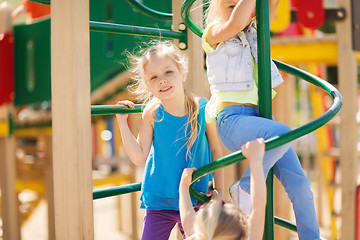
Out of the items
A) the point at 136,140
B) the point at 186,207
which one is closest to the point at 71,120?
the point at 136,140

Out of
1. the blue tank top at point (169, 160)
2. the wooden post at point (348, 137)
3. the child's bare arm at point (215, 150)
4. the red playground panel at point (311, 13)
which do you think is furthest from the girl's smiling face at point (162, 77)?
the red playground panel at point (311, 13)

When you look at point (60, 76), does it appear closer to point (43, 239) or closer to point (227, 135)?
point (227, 135)

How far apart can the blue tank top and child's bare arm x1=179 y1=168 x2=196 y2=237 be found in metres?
0.18

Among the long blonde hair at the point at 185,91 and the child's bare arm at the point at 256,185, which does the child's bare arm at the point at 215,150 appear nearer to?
the long blonde hair at the point at 185,91

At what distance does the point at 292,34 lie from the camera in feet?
17.6

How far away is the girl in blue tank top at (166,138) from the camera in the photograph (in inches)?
74.5

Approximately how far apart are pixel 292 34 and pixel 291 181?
3958mm

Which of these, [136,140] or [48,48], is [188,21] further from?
[48,48]

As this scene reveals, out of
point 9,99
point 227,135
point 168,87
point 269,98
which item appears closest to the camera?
point 269,98

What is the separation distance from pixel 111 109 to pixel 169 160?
32 cm

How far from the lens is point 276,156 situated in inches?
63.8

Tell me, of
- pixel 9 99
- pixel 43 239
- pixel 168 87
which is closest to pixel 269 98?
pixel 168 87

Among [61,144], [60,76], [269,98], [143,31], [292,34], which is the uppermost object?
[292,34]

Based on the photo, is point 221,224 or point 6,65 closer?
point 221,224
